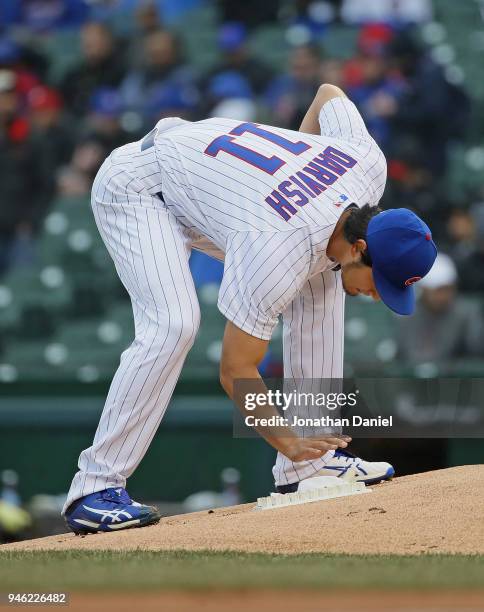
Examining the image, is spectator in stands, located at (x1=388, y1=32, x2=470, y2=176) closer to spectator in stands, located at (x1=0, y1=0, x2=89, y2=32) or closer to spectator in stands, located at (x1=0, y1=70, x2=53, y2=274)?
spectator in stands, located at (x1=0, y1=70, x2=53, y2=274)

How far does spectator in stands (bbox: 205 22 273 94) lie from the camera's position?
988cm

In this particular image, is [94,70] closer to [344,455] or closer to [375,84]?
[375,84]

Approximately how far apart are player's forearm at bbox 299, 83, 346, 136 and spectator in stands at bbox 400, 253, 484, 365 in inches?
129

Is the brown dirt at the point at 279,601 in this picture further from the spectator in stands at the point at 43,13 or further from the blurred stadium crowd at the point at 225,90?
the spectator in stands at the point at 43,13

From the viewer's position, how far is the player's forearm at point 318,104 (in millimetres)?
4539

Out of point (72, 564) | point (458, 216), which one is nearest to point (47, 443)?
point (458, 216)

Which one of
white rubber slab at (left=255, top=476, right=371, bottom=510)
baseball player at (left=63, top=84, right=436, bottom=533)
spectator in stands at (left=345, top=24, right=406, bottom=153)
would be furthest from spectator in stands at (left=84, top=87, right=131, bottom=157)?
white rubber slab at (left=255, top=476, right=371, bottom=510)

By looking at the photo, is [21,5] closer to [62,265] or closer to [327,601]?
[62,265]

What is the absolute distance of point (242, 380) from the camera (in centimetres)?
391

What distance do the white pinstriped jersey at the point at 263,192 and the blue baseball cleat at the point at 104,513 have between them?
864 mm

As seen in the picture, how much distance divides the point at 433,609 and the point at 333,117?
2.23 meters

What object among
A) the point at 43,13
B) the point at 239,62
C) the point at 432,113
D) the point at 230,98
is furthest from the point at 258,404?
the point at 43,13

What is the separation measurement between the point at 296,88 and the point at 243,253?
5.87m

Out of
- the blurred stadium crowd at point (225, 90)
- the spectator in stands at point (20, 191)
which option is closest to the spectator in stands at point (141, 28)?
the blurred stadium crowd at point (225, 90)
